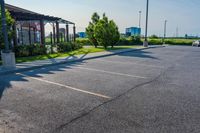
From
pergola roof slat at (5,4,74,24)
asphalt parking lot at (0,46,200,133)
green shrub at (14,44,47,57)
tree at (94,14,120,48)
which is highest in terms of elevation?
pergola roof slat at (5,4,74,24)

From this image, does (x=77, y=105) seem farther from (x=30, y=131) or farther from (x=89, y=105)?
(x=30, y=131)

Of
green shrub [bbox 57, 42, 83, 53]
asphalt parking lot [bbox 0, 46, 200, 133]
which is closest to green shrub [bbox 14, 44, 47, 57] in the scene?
→ green shrub [bbox 57, 42, 83, 53]

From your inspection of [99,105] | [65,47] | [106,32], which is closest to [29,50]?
[65,47]

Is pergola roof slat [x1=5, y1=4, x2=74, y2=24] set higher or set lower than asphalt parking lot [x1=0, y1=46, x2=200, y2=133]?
higher

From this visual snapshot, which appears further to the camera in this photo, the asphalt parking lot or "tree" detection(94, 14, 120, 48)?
"tree" detection(94, 14, 120, 48)

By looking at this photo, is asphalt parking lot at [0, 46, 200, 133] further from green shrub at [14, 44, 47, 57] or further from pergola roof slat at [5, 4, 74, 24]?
pergola roof slat at [5, 4, 74, 24]

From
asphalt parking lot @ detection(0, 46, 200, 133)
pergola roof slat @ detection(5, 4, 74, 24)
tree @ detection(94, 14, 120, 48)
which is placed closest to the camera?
asphalt parking lot @ detection(0, 46, 200, 133)

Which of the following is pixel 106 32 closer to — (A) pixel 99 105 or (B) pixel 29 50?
(B) pixel 29 50

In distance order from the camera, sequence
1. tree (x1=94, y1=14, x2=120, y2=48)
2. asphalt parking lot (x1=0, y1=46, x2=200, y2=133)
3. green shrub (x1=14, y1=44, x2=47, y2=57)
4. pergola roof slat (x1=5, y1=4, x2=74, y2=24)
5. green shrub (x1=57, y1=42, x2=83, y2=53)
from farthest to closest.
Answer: tree (x1=94, y1=14, x2=120, y2=48), green shrub (x1=57, y1=42, x2=83, y2=53), pergola roof slat (x1=5, y1=4, x2=74, y2=24), green shrub (x1=14, y1=44, x2=47, y2=57), asphalt parking lot (x1=0, y1=46, x2=200, y2=133)

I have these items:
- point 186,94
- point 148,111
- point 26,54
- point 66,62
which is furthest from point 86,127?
point 26,54

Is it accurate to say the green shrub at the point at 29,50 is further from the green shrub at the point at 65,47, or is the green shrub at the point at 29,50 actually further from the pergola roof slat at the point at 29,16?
the pergola roof slat at the point at 29,16

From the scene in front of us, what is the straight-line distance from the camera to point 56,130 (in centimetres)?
393

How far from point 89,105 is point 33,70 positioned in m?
6.15

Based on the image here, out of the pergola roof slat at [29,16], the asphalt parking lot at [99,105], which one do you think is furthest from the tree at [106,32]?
the asphalt parking lot at [99,105]
